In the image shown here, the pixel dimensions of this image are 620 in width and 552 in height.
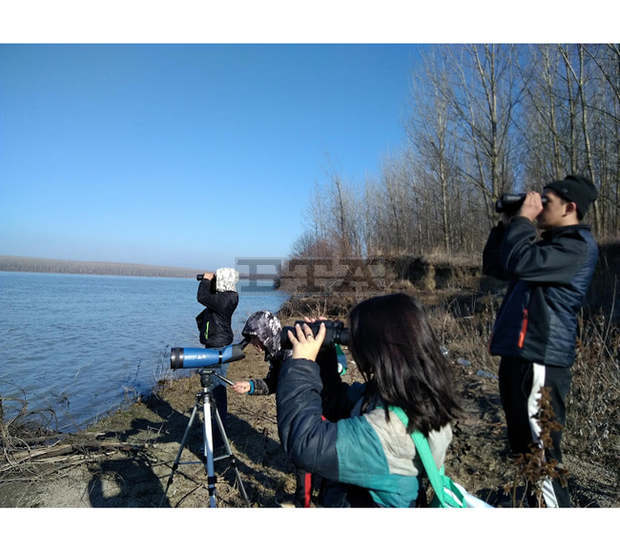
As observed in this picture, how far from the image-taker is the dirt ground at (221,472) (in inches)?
110

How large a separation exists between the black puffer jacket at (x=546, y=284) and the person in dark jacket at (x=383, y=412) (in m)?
1.02

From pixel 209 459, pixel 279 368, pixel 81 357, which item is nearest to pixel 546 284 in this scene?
pixel 279 368

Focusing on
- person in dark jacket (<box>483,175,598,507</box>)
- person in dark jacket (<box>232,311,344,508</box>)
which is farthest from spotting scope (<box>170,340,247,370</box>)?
person in dark jacket (<box>483,175,598,507</box>)

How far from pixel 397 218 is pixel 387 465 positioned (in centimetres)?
2749

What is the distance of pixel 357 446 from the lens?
1.16 meters

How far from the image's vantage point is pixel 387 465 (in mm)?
1183

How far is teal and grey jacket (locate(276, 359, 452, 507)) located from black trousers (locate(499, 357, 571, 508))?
1.02 metres

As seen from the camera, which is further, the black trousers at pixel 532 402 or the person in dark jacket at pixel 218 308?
the person in dark jacket at pixel 218 308

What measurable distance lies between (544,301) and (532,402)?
54 cm

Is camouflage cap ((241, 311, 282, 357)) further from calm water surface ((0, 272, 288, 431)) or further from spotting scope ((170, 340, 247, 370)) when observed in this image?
calm water surface ((0, 272, 288, 431))

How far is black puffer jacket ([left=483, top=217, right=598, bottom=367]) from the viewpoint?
1972 millimetres

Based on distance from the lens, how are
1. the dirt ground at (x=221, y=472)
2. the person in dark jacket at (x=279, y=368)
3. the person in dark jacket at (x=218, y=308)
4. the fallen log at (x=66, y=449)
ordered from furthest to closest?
the person in dark jacket at (x=218, y=308) → the fallen log at (x=66, y=449) → the dirt ground at (x=221, y=472) → the person in dark jacket at (x=279, y=368)

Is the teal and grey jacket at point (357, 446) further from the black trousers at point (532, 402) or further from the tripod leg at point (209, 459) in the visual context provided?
the tripod leg at point (209, 459)

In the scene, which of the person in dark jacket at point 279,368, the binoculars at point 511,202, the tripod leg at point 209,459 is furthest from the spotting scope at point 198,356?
the binoculars at point 511,202
